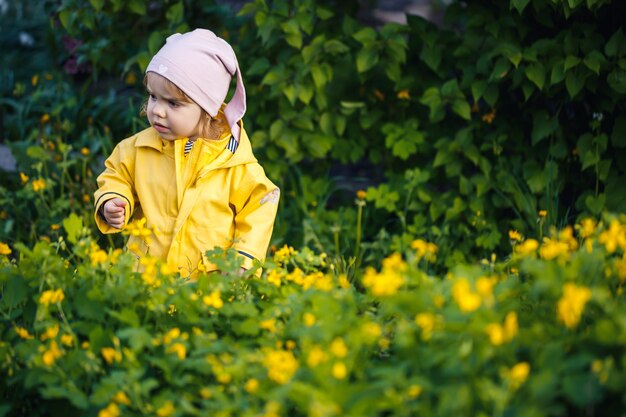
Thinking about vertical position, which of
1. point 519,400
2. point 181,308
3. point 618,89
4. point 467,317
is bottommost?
point 181,308

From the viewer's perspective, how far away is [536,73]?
3852 mm

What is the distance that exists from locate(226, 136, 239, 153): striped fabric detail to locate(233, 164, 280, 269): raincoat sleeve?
0.29ft

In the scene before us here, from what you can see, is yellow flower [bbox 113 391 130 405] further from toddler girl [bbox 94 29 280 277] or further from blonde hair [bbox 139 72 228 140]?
blonde hair [bbox 139 72 228 140]

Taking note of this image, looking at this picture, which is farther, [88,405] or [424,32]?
[424,32]

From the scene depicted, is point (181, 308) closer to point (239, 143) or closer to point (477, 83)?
point (239, 143)

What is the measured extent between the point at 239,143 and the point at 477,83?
1.38m

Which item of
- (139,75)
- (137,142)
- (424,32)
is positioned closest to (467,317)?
(137,142)

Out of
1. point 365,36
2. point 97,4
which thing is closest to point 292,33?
point 365,36

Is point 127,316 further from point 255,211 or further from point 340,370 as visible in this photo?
point 255,211

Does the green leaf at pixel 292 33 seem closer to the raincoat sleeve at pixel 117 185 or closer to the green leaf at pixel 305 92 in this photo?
the green leaf at pixel 305 92

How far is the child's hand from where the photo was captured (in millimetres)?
3127

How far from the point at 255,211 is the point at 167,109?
48 cm

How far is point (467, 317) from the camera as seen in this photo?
78.3 inches

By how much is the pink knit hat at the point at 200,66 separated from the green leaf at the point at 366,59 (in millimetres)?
1085
